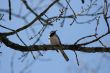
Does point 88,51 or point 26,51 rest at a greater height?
point 26,51

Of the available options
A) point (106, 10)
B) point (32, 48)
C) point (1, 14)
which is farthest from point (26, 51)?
point (106, 10)

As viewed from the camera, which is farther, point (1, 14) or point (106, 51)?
point (1, 14)

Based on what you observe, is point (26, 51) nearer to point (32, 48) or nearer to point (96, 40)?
point (32, 48)

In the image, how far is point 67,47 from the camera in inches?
167

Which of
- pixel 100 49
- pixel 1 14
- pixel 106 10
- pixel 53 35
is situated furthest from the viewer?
pixel 53 35

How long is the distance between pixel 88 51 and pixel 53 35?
14.3ft

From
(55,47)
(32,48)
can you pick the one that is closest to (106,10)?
(55,47)

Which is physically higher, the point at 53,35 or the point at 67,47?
the point at 67,47

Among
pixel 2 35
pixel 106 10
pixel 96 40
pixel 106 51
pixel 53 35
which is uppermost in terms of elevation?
pixel 2 35

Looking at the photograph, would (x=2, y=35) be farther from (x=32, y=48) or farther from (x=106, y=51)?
(x=106, y=51)

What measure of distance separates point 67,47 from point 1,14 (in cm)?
133

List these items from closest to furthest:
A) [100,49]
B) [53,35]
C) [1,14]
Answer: [100,49] < [1,14] < [53,35]

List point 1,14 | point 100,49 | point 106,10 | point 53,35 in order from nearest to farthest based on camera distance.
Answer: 1. point 106,10
2. point 100,49
3. point 1,14
4. point 53,35

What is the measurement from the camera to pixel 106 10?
3.88m
